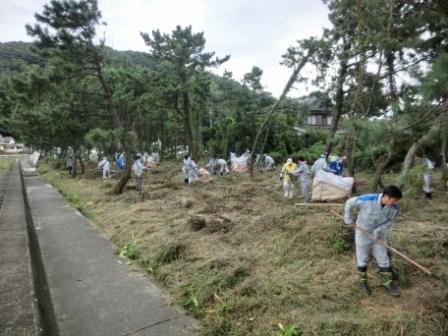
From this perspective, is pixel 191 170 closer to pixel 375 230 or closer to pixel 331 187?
pixel 331 187

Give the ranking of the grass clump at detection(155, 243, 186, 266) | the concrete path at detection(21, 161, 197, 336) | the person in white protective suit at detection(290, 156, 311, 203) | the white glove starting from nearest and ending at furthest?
the concrete path at detection(21, 161, 197, 336), the white glove, the grass clump at detection(155, 243, 186, 266), the person in white protective suit at detection(290, 156, 311, 203)

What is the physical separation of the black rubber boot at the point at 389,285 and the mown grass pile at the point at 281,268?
98mm

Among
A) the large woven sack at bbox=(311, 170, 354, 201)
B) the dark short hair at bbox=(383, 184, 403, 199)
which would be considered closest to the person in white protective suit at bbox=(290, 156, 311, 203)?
the large woven sack at bbox=(311, 170, 354, 201)

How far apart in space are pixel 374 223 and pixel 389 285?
0.78 metres

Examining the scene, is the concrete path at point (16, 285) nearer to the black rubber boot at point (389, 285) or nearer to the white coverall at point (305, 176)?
the black rubber boot at point (389, 285)

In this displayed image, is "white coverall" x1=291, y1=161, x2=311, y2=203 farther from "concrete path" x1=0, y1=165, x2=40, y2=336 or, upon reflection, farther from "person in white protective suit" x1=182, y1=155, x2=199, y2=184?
"concrete path" x1=0, y1=165, x2=40, y2=336

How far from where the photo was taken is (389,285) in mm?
4418

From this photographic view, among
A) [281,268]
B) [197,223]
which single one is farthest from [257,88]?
[281,268]

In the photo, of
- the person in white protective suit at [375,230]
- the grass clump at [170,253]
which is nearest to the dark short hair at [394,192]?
the person in white protective suit at [375,230]

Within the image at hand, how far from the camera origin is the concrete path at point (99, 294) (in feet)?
13.3

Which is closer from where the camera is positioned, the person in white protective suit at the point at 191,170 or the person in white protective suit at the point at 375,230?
the person in white protective suit at the point at 375,230

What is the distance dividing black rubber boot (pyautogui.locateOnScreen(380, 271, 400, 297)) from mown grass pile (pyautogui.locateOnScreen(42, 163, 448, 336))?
0.32ft

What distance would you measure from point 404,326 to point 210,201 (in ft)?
24.5

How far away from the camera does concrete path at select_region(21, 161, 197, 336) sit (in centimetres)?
404
